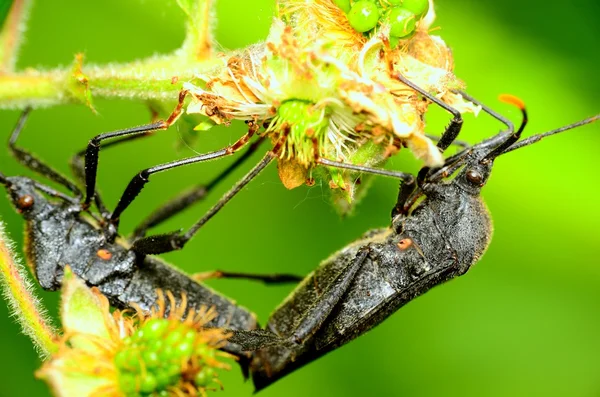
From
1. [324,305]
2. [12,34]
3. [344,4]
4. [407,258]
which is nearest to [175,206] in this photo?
[324,305]

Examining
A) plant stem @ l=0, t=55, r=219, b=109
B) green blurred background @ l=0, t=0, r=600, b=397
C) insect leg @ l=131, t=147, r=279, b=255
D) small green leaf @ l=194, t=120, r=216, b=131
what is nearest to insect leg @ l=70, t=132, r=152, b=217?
green blurred background @ l=0, t=0, r=600, b=397

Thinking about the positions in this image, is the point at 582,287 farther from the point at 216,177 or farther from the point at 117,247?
the point at 117,247

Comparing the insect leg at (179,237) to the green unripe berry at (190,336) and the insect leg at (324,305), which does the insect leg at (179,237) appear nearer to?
the insect leg at (324,305)

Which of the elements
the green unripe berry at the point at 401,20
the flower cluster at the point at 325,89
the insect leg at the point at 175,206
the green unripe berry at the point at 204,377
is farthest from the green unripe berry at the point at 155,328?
the insect leg at the point at 175,206

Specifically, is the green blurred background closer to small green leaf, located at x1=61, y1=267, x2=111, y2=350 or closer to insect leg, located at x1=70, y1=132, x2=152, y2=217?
insect leg, located at x1=70, y1=132, x2=152, y2=217

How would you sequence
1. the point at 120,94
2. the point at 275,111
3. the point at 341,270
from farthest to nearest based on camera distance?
1. the point at 341,270
2. the point at 120,94
3. the point at 275,111

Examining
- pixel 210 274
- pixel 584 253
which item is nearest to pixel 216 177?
pixel 210 274

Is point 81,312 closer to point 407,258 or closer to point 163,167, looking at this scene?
point 163,167
